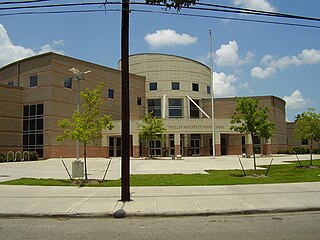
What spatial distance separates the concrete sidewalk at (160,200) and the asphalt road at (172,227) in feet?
1.35

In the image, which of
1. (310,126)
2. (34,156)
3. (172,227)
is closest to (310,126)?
(310,126)

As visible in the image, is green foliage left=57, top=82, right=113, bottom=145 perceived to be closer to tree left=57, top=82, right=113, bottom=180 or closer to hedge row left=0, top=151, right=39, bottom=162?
tree left=57, top=82, right=113, bottom=180

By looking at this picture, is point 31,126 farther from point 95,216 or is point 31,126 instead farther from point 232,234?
point 232,234

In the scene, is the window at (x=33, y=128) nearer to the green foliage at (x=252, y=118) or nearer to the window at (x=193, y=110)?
the window at (x=193, y=110)

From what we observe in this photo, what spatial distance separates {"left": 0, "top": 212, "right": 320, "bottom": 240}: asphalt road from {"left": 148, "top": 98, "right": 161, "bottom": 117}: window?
50.1 metres

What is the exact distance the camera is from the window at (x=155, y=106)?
59500mm

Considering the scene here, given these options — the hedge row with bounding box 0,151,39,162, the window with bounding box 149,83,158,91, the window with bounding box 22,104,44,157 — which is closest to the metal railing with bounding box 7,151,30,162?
the hedge row with bounding box 0,151,39,162

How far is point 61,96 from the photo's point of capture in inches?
1716

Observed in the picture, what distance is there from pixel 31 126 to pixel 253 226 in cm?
4012

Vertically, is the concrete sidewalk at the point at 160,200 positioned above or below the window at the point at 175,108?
below

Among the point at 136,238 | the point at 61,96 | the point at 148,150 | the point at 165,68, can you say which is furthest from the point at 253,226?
the point at 165,68

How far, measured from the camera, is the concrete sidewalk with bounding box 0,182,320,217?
9750 mm

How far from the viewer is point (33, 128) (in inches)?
1719

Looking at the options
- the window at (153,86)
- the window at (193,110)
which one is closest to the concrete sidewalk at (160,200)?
the window at (193,110)
